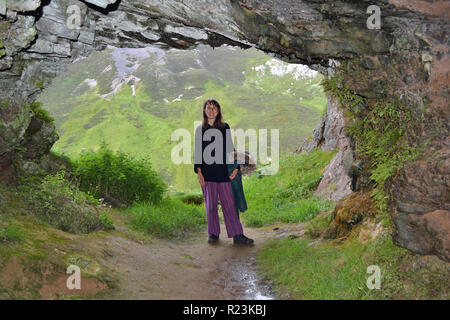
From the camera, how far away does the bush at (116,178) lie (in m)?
9.77

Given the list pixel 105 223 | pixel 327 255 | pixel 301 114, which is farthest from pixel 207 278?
pixel 301 114

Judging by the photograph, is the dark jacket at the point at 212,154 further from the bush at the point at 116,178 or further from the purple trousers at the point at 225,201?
the bush at the point at 116,178

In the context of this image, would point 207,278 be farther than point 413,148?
Yes

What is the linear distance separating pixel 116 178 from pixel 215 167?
12.4 feet

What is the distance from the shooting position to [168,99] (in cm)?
4466

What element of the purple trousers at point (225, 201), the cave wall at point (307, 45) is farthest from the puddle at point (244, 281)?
the cave wall at point (307, 45)

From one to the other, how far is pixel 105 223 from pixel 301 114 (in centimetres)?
3671

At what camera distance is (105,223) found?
280 inches

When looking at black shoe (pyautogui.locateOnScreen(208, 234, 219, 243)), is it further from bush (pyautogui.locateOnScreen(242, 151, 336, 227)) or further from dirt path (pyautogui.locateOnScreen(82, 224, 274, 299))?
bush (pyautogui.locateOnScreen(242, 151, 336, 227))

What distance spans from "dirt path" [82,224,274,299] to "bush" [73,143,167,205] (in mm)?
2844

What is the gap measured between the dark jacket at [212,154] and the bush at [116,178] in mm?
3237

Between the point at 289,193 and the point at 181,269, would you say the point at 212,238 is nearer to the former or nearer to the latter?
the point at 181,269

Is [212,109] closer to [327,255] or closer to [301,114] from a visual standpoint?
[327,255]

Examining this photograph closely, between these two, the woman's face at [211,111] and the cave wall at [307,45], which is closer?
the cave wall at [307,45]
